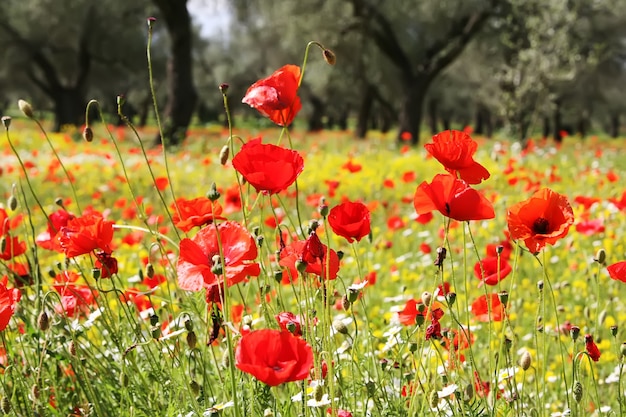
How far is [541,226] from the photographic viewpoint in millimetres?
1385

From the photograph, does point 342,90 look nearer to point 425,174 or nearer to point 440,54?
point 440,54

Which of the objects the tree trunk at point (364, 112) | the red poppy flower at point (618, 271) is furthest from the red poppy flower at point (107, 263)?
the tree trunk at point (364, 112)

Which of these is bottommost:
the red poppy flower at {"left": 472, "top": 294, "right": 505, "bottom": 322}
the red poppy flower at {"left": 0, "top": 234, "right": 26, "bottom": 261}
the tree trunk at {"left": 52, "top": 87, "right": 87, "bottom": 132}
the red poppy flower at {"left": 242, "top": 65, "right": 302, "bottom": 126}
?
the tree trunk at {"left": 52, "top": 87, "right": 87, "bottom": 132}

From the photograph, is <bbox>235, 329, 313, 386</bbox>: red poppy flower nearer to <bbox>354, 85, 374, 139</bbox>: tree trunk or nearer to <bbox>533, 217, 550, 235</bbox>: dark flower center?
<bbox>533, 217, 550, 235</bbox>: dark flower center

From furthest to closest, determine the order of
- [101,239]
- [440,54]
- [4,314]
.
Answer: [440,54], [101,239], [4,314]

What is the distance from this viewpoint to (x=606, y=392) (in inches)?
106

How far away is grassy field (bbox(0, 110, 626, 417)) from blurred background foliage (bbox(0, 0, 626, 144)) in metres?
5.03

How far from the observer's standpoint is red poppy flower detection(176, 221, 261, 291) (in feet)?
4.20

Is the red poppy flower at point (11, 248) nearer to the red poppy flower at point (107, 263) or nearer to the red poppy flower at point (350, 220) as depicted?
the red poppy flower at point (107, 263)

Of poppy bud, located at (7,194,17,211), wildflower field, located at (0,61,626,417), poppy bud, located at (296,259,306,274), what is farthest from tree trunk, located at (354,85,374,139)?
poppy bud, located at (296,259,306,274)

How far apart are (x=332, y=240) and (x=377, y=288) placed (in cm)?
90

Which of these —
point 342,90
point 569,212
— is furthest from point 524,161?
point 342,90

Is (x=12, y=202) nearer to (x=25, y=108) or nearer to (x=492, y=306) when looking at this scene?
(x=25, y=108)

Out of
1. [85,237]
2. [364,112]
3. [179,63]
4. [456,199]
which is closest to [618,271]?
[456,199]
